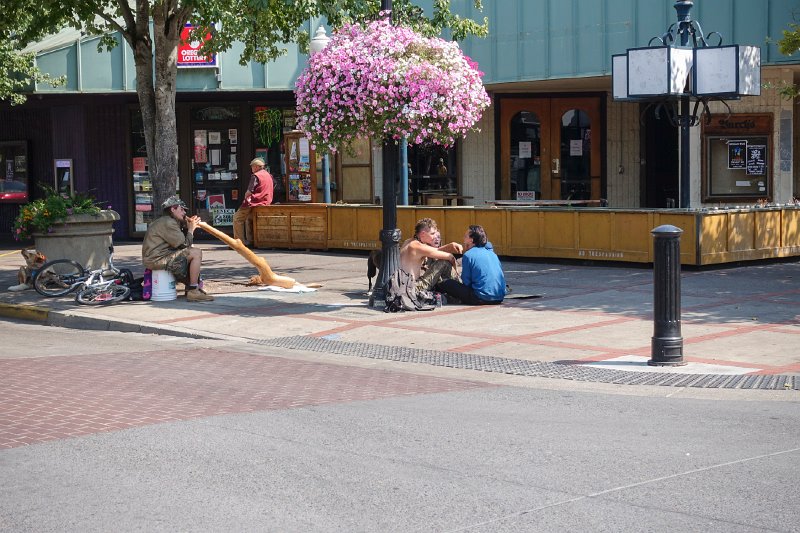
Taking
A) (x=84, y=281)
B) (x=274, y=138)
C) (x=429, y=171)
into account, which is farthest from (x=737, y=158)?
(x=84, y=281)

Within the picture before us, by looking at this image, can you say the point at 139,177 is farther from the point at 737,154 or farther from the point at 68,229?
the point at 737,154

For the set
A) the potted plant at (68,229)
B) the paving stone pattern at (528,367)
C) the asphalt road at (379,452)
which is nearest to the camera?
the asphalt road at (379,452)

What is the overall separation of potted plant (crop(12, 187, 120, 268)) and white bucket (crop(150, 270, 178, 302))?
196 cm

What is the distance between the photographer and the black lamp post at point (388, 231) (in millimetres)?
14398

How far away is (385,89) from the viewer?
524 inches

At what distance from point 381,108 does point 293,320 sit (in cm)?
277

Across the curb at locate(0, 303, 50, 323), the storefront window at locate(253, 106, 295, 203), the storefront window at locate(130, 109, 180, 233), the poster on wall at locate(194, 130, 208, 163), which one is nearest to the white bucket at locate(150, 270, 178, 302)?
the curb at locate(0, 303, 50, 323)

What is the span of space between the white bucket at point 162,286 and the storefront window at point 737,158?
39.9ft

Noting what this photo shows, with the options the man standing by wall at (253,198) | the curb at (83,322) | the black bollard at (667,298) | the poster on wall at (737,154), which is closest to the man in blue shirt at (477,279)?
the curb at (83,322)

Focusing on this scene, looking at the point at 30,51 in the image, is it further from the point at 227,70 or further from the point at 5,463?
the point at 5,463

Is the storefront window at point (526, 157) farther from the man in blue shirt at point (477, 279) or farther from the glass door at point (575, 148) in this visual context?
the man in blue shirt at point (477, 279)

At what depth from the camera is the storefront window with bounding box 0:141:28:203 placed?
27766mm

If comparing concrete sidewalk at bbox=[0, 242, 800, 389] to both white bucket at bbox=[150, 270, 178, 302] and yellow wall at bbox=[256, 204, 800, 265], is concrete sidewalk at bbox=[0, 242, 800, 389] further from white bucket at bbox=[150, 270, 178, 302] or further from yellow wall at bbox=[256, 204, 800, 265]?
yellow wall at bbox=[256, 204, 800, 265]

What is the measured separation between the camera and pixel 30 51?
2339 centimetres
